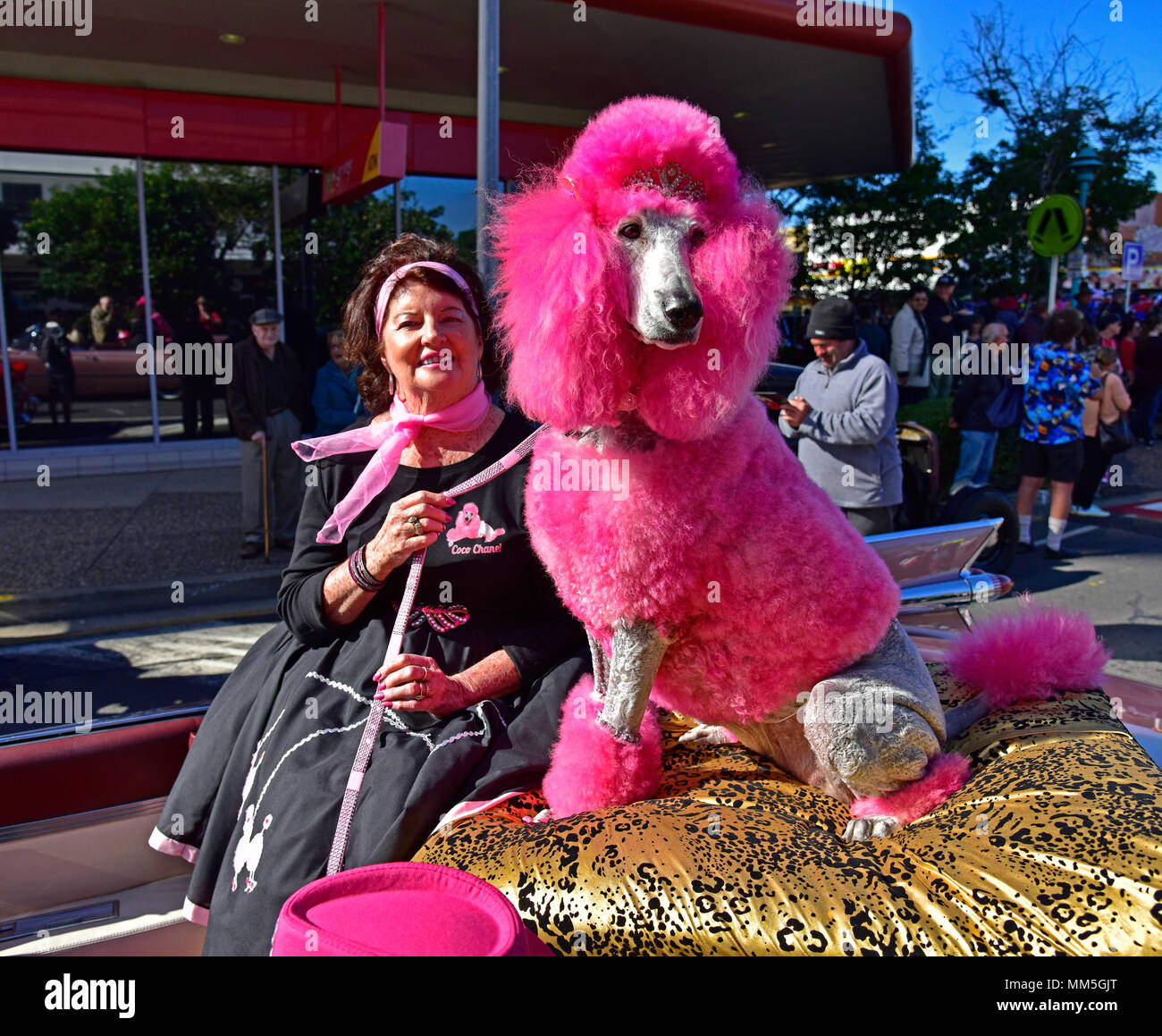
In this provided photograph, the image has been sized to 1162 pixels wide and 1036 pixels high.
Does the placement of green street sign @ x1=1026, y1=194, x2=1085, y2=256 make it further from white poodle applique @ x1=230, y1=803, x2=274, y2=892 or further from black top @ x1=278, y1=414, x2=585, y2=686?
white poodle applique @ x1=230, y1=803, x2=274, y2=892

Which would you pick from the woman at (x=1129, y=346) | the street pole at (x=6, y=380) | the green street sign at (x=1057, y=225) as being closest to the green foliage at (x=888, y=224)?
the woman at (x=1129, y=346)

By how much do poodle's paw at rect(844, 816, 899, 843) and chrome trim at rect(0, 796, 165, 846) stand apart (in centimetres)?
169

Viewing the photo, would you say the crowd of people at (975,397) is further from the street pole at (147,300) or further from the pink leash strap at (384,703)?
the street pole at (147,300)

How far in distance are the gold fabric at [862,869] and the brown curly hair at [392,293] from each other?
3.91 feet

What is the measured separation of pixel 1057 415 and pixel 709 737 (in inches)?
252

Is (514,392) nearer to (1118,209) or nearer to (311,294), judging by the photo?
(311,294)

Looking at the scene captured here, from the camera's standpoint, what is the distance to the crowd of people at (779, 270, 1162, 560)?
197 inches

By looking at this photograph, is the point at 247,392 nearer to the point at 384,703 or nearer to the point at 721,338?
the point at 384,703
